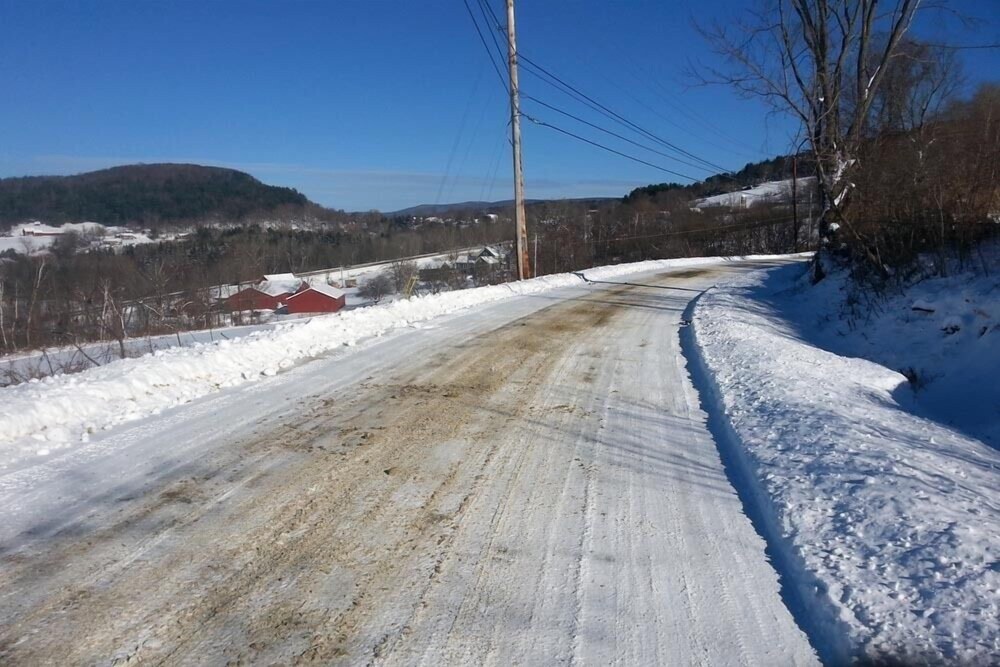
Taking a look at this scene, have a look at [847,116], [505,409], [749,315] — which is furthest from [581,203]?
[505,409]

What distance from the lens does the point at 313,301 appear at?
57.8 metres

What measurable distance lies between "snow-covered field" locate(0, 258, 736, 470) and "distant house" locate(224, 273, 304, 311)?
43359mm

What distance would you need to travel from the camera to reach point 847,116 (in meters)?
19.9

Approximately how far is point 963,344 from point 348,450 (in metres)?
9.24

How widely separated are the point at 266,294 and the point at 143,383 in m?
55.1

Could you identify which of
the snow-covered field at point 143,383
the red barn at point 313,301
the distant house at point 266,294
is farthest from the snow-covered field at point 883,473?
the red barn at point 313,301

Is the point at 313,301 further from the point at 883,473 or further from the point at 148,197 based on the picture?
the point at 883,473

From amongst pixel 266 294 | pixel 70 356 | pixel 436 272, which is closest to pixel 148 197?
pixel 266 294

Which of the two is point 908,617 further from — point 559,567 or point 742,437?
point 742,437

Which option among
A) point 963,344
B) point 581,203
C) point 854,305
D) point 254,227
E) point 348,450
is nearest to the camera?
point 348,450

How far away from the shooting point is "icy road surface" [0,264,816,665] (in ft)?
9.34

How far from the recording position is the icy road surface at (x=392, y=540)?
112 inches

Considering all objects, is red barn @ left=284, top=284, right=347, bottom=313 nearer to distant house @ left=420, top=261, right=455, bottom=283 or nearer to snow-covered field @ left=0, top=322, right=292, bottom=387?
distant house @ left=420, top=261, right=455, bottom=283

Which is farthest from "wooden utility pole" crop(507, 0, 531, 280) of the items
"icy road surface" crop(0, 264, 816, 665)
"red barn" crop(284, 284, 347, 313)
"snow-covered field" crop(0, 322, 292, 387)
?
"red barn" crop(284, 284, 347, 313)
